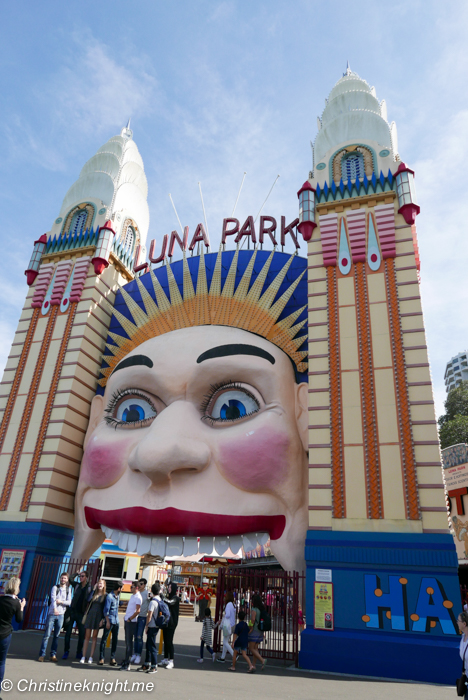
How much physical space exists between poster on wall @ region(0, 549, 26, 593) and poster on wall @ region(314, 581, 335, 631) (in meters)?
7.36

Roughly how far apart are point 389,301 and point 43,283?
1096cm

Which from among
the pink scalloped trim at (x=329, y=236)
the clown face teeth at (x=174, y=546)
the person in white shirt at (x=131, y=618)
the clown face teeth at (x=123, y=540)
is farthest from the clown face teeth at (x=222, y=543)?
the pink scalloped trim at (x=329, y=236)

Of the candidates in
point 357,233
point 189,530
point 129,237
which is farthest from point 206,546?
point 129,237

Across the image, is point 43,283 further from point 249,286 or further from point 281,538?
point 281,538

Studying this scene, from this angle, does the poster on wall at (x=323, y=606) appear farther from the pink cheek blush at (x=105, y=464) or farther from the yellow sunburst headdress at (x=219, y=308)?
the pink cheek blush at (x=105, y=464)

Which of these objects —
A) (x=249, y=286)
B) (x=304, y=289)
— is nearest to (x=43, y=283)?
(x=249, y=286)

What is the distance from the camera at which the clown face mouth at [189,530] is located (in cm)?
1068

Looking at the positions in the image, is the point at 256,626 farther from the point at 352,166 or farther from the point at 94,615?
the point at 352,166

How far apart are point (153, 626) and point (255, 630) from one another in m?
2.18

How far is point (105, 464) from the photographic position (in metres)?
11.7

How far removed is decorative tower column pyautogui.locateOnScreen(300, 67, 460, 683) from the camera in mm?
8781

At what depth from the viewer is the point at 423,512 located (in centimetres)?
938

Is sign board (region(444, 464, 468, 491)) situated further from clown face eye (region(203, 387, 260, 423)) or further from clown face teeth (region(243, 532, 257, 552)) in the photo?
clown face eye (region(203, 387, 260, 423))

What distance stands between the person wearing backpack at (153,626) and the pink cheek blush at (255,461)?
327 centimetres
